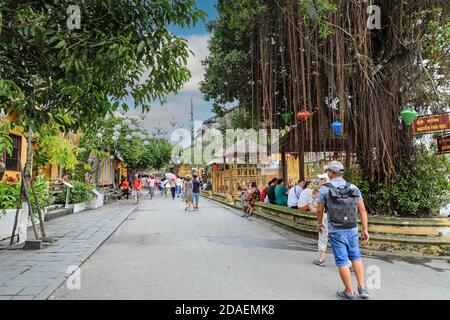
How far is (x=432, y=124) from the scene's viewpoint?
8094 mm

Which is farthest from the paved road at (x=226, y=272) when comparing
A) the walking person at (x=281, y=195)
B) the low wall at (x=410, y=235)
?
the walking person at (x=281, y=195)

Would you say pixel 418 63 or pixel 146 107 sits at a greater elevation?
pixel 418 63

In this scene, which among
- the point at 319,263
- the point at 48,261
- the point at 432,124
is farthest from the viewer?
the point at 432,124

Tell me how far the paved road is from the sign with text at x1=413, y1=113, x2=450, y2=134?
2610 millimetres

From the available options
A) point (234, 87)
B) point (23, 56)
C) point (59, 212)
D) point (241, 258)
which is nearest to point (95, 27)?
point (23, 56)

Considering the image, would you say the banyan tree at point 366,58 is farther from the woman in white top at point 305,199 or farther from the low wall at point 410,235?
the woman in white top at point 305,199

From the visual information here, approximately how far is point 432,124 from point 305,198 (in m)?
3.69

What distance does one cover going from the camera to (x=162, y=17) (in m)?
5.32

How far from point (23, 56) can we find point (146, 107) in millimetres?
1987

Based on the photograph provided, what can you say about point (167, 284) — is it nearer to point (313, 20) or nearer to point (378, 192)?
point (378, 192)

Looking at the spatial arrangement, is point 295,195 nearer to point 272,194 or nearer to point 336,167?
point 272,194

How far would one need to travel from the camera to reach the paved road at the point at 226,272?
516cm

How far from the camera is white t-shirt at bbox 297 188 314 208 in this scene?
416 inches
